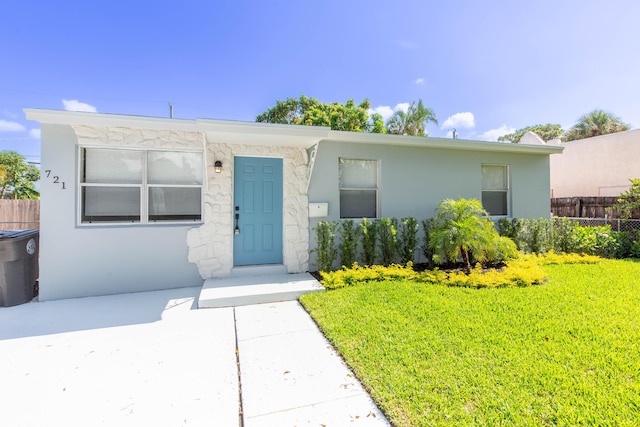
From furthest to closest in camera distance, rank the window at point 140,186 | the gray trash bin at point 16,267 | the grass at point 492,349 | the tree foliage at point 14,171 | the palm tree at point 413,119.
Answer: the tree foliage at point 14,171, the palm tree at point 413,119, the window at point 140,186, the gray trash bin at point 16,267, the grass at point 492,349

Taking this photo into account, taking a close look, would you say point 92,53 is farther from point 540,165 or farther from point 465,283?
point 540,165

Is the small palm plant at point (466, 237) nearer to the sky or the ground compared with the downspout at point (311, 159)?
nearer to the ground

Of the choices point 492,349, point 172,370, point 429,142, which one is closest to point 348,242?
point 429,142

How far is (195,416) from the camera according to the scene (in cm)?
206

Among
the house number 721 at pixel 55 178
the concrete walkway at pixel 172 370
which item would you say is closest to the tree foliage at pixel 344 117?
the house number 721 at pixel 55 178

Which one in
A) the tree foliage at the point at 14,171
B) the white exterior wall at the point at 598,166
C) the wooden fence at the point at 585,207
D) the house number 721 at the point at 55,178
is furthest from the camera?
the tree foliage at the point at 14,171

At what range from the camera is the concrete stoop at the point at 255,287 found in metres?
4.34

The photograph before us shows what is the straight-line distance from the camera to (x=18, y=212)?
603 centimetres

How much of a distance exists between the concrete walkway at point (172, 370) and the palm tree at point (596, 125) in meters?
26.0

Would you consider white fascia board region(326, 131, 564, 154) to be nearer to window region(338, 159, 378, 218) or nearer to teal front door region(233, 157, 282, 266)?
window region(338, 159, 378, 218)

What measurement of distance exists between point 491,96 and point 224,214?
1176 centimetres

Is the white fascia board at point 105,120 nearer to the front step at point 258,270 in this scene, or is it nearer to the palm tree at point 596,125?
the front step at point 258,270

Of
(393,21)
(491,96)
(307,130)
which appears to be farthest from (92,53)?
(491,96)

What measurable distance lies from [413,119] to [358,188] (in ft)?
42.0
